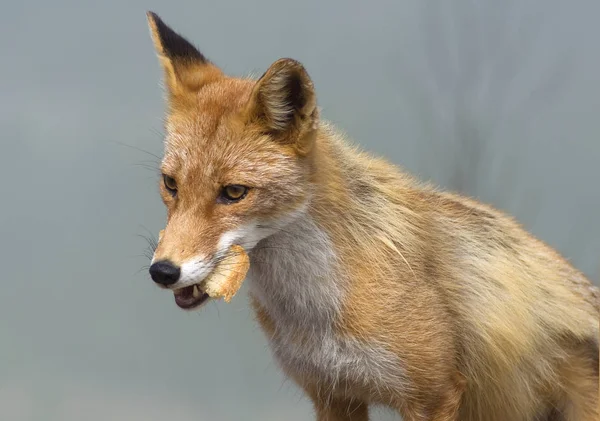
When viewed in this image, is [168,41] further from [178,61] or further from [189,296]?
[189,296]

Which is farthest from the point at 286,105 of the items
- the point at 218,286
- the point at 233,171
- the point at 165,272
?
the point at 165,272

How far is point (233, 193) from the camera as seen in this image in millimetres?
5184

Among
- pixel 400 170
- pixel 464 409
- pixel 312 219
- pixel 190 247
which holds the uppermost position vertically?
pixel 400 170

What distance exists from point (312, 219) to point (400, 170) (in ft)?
4.15

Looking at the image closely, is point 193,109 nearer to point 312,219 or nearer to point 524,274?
Result: point 312,219

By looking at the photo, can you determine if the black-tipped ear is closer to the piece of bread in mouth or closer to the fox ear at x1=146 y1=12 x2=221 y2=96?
the fox ear at x1=146 y1=12 x2=221 y2=96

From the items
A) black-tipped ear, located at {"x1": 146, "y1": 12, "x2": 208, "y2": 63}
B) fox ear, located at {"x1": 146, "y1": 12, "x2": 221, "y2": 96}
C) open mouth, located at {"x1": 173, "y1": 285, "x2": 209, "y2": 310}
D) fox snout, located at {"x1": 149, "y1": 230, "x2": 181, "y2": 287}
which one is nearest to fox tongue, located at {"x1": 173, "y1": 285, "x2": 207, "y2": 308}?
open mouth, located at {"x1": 173, "y1": 285, "x2": 209, "y2": 310}

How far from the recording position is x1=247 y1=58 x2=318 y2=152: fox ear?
5.21 meters

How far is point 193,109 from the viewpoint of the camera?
18.5ft

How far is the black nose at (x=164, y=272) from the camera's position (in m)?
4.86

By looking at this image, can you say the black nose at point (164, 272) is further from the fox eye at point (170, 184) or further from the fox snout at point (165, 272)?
the fox eye at point (170, 184)

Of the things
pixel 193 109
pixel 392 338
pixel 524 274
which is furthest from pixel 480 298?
pixel 193 109

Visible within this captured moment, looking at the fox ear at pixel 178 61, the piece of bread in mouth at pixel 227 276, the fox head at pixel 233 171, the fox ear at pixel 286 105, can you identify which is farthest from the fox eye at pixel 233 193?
the fox ear at pixel 178 61

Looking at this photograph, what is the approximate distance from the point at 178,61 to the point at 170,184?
1.01 metres
